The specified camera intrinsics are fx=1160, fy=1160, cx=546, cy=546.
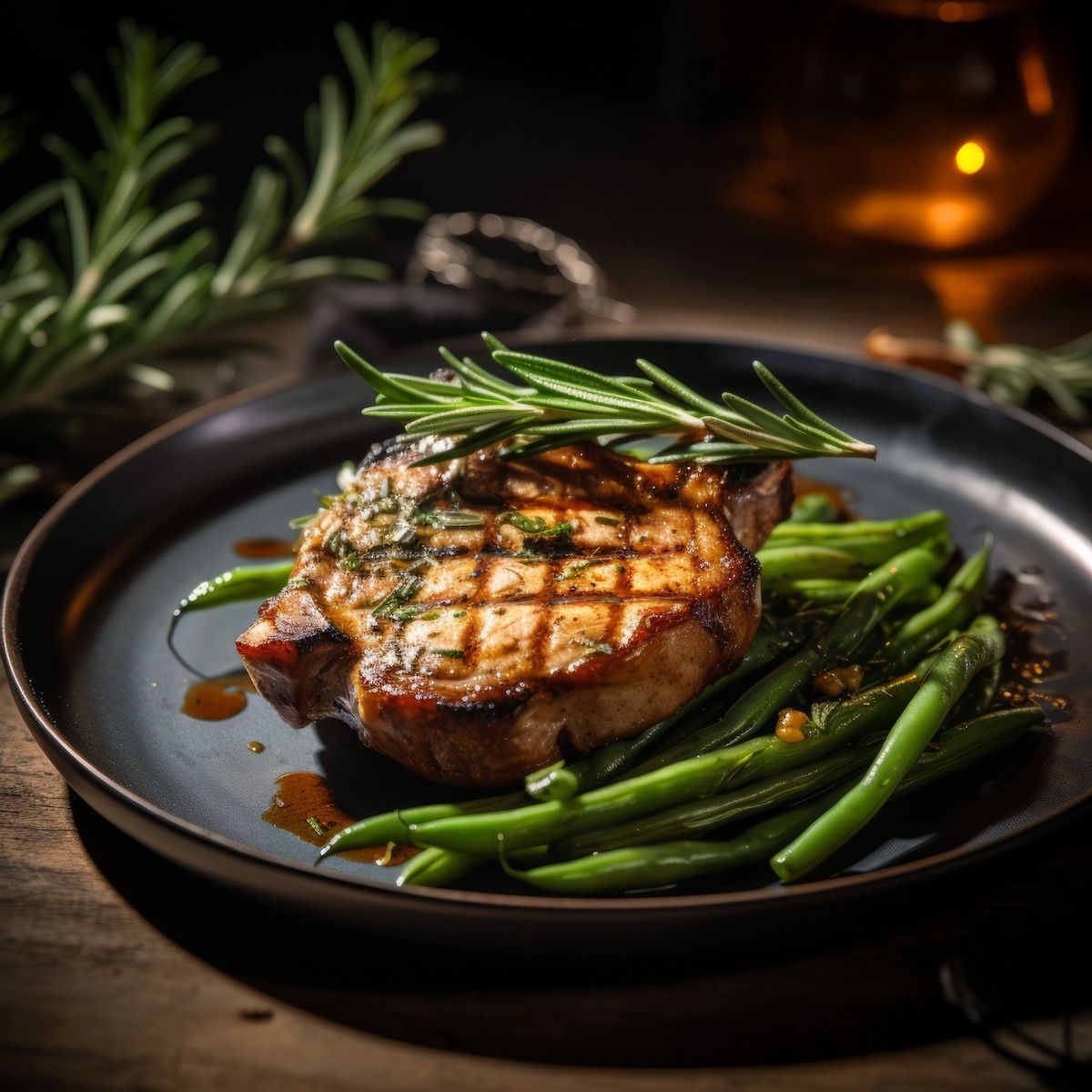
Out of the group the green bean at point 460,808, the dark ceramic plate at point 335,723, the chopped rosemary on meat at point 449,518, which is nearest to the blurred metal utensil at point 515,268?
the dark ceramic plate at point 335,723

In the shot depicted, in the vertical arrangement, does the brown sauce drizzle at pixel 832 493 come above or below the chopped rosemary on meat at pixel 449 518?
above

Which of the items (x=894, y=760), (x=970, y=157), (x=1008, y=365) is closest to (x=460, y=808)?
(x=894, y=760)

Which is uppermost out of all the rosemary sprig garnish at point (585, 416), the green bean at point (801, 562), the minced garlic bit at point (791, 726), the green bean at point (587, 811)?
the rosemary sprig garnish at point (585, 416)

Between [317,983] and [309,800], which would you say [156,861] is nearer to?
[309,800]

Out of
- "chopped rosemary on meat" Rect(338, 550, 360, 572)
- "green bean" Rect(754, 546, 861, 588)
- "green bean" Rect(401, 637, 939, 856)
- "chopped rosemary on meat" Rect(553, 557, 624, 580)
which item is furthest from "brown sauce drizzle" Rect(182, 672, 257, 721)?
"green bean" Rect(754, 546, 861, 588)

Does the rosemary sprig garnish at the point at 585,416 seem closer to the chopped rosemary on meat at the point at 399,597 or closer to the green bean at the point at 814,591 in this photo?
the chopped rosemary on meat at the point at 399,597

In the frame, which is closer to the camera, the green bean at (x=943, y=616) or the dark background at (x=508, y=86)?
the green bean at (x=943, y=616)
